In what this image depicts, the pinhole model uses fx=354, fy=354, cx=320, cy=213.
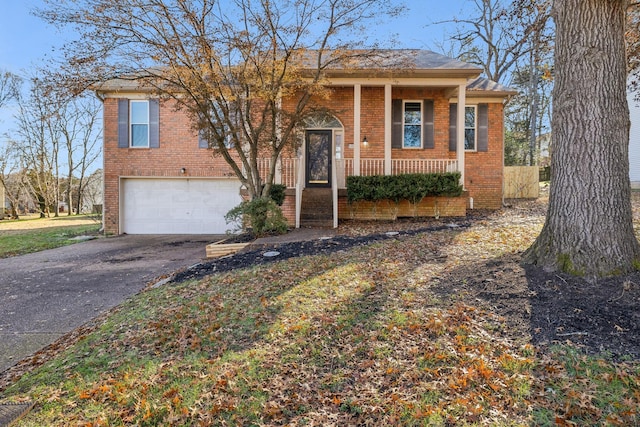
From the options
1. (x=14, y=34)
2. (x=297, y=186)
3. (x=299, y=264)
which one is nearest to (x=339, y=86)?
(x=297, y=186)

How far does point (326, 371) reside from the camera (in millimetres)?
2709

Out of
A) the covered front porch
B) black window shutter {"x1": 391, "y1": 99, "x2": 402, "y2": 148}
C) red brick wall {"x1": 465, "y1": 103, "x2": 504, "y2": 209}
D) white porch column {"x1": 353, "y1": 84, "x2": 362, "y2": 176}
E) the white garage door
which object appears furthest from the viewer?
red brick wall {"x1": 465, "y1": 103, "x2": 504, "y2": 209}

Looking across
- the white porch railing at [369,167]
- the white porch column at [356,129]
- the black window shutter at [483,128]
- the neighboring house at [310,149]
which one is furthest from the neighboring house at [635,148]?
the white porch column at [356,129]

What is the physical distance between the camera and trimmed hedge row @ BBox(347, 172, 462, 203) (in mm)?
10156

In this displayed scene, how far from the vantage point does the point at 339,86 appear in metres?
11.3

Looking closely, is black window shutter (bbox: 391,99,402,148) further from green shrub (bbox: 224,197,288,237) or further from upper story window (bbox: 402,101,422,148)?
green shrub (bbox: 224,197,288,237)

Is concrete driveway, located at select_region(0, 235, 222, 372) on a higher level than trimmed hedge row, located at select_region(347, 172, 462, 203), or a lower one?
lower

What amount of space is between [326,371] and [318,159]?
33.2 ft

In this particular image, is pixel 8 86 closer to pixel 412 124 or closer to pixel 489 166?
pixel 412 124

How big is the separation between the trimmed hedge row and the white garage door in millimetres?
4744

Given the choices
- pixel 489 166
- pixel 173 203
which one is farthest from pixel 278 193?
pixel 489 166

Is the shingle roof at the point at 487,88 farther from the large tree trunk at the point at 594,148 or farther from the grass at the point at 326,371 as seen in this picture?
the grass at the point at 326,371

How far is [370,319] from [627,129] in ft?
11.8

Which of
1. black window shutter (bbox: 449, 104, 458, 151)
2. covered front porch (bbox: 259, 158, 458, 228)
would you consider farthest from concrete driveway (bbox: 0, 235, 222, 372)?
black window shutter (bbox: 449, 104, 458, 151)
